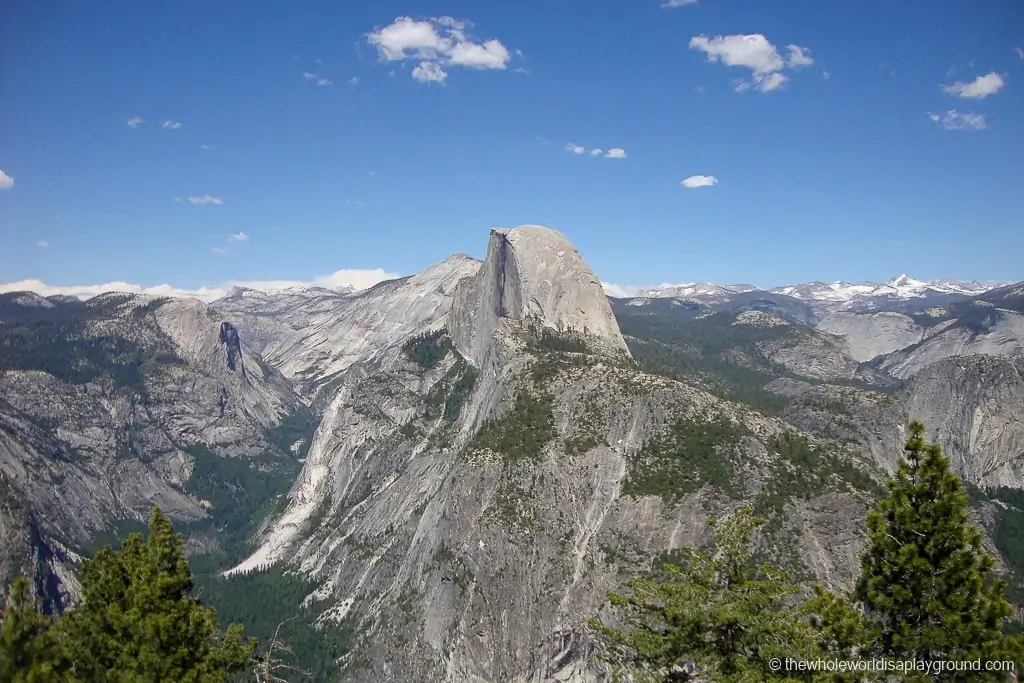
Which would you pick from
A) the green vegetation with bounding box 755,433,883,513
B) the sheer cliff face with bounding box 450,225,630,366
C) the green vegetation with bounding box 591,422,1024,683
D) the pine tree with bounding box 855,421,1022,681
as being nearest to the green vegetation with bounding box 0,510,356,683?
the green vegetation with bounding box 591,422,1024,683

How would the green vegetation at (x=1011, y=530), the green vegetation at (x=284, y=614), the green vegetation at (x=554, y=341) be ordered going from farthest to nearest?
the green vegetation at (x=554, y=341) → the green vegetation at (x=284, y=614) → the green vegetation at (x=1011, y=530)

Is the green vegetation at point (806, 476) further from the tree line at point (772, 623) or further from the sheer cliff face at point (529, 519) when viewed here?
the tree line at point (772, 623)

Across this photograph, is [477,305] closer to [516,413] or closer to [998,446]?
[516,413]

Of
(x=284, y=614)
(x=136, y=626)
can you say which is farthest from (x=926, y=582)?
(x=284, y=614)

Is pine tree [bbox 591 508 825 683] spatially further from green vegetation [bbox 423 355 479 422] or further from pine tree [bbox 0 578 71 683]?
green vegetation [bbox 423 355 479 422]

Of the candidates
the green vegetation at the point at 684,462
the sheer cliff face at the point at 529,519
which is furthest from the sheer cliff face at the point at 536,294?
the green vegetation at the point at 684,462

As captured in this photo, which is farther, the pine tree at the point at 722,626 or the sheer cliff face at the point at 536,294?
the sheer cliff face at the point at 536,294

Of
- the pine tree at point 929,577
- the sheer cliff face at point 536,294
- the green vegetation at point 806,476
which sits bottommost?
the green vegetation at point 806,476

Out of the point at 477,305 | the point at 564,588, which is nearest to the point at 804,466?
the point at 564,588
